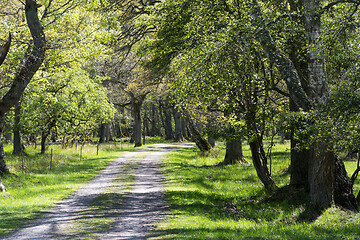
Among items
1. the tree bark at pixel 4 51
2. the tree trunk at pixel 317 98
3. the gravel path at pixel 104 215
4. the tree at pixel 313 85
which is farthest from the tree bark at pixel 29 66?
the tree trunk at pixel 317 98

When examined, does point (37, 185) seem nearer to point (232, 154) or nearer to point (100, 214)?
point (100, 214)

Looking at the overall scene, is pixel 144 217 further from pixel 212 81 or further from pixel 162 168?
pixel 162 168

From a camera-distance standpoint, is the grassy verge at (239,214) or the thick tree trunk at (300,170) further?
the thick tree trunk at (300,170)

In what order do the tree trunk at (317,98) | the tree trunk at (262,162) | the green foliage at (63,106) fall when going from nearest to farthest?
the tree trunk at (317,98)
the tree trunk at (262,162)
the green foliage at (63,106)

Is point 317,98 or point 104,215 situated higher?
point 317,98

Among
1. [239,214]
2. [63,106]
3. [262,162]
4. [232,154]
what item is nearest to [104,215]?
[239,214]

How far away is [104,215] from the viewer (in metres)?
11.4

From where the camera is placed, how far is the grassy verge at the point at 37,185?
11.2 meters

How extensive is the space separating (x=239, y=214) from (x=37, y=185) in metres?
9.14

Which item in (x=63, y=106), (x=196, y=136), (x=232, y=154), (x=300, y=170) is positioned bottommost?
(x=300, y=170)

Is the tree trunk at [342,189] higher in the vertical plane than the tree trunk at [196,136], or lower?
lower

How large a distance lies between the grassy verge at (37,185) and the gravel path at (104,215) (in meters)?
0.53

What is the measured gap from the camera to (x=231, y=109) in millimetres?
13570

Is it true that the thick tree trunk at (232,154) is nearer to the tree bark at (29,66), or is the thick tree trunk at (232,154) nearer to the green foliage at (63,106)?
the green foliage at (63,106)
